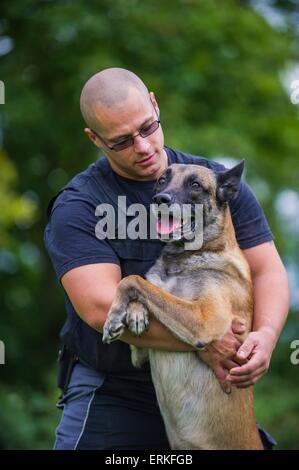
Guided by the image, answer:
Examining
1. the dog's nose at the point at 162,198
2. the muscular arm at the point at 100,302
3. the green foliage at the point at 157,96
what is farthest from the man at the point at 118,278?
the green foliage at the point at 157,96

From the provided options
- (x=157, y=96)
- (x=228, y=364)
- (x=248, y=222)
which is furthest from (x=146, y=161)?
(x=157, y=96)

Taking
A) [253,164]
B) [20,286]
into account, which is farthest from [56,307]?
[253,164]

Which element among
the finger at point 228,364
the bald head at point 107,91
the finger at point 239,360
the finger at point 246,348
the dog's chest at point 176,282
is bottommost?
the finger at point 228,364

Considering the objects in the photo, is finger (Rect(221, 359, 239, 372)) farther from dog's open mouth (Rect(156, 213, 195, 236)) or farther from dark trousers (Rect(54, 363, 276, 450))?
dog's open mouth (Rect(156, 213, 195, 236))

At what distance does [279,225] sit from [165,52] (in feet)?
11.0

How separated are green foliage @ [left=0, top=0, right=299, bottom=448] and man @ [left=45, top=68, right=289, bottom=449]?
150 inches

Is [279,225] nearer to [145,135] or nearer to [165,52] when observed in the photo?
[165,52]

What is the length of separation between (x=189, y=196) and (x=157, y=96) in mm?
4923

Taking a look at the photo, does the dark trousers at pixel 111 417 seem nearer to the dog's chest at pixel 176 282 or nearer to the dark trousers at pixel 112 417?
the dark trousers at pixel 112 417

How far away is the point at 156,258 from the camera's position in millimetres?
3832

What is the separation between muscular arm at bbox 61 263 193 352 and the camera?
11.3 feet

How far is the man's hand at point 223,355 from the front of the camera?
350 centimetres

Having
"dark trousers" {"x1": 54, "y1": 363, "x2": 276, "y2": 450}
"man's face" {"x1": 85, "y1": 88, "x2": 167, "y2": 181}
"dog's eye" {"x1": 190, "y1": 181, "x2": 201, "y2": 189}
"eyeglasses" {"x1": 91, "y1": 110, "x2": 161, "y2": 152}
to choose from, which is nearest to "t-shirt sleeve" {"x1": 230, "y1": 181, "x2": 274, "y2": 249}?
"dog's eye" {"x1": 190, "y1": 181, "x2": 201, "y2": 189}

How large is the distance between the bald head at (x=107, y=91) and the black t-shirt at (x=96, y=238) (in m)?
0.31
